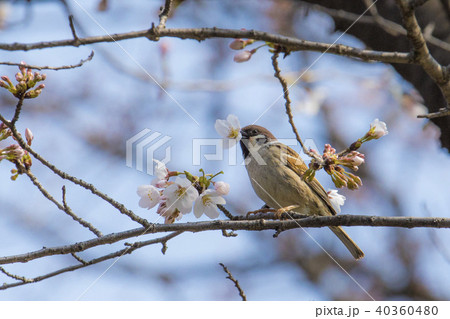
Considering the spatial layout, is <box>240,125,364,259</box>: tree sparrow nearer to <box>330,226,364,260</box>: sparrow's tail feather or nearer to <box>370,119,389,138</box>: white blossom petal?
<box>330,226,364,260</box>: sparrow's tail feather

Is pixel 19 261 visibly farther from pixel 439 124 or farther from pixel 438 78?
pixel 439 124

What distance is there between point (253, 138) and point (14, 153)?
2.27m

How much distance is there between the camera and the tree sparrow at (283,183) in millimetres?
4160

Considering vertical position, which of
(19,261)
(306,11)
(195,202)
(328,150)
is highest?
(306,11)

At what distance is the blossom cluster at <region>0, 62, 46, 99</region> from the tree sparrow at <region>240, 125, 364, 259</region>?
6.89ft

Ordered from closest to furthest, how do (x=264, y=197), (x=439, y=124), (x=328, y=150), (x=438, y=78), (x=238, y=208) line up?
1. (x=438, y=78)
2. (x=328, y=150)
3. (x=439, y=124)
4. (x=264, y=197)
5. (x=238, y=208)

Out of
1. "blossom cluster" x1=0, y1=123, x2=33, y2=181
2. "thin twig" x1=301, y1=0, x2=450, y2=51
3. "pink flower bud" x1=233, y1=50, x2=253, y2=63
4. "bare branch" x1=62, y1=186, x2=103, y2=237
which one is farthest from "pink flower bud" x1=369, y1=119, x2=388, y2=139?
"blossom cluster" x1=0, y1=123, x2=33, y2=181

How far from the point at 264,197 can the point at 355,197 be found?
4.97 meters

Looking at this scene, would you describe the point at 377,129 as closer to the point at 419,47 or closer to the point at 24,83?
the point at 419,47

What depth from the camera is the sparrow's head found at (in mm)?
4508

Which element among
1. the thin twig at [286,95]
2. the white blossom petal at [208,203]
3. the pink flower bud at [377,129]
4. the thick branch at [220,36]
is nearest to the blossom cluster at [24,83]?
the thick branch at [220,36]

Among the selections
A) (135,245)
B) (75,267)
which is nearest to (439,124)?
(135,245)

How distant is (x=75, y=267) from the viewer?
2775mm

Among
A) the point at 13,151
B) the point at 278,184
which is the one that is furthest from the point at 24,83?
the point at 278,184
